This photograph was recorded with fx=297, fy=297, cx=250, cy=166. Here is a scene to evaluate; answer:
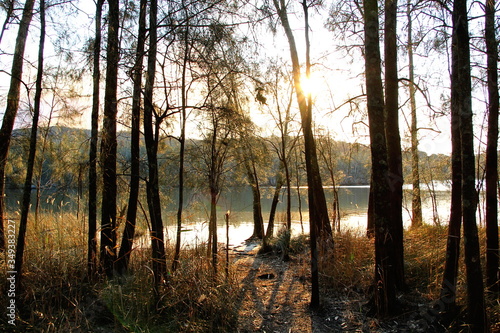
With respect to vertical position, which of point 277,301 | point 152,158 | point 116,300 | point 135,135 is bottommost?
point 277,301

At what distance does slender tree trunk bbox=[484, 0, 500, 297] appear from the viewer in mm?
3779

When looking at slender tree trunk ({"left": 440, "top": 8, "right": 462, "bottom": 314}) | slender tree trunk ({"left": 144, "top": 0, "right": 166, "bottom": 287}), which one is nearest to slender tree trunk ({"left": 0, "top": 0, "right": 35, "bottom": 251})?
slender tree trunk ({"left": 144, "top": 0, "right": 166, "bottom": 287})

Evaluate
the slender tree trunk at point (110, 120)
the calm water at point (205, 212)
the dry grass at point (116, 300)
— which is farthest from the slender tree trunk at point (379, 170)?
the slender tree trunk at point (110, 120)

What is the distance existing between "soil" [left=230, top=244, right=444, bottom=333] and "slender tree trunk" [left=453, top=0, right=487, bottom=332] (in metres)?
0.63

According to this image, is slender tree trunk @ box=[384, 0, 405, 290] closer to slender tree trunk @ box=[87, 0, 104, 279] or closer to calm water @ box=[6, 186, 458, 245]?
calm water @ box=[6, 186, 458, 245]

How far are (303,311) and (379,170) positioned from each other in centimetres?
232

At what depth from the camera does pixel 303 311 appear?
4.35 meters

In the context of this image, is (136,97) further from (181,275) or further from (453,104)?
(453,104)

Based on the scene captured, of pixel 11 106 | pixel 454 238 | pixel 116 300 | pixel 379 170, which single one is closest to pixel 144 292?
pixel 116 300

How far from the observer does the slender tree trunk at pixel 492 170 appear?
3779 mm

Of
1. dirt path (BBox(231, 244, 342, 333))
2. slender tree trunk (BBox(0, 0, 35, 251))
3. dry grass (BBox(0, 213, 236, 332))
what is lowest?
dirt path (BBox(231, 244, 342, 333))

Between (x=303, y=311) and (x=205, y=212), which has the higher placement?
(x=205, y=212)

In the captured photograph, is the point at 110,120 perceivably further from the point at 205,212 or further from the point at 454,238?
the point at 205,212

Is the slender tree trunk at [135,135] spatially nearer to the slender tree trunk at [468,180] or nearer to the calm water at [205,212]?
the calm water at [205,212]
